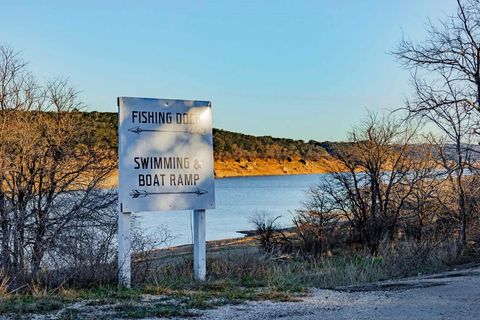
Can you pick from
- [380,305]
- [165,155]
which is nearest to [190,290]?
[165,155]

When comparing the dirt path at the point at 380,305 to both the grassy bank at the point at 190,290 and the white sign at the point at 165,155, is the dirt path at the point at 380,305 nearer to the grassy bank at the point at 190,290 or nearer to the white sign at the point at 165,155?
the grassy bank at the point at 190,290

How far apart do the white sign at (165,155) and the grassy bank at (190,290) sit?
4.36ft

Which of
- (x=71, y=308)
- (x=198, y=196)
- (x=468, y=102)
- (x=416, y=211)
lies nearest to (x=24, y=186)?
(x=198, y=196)

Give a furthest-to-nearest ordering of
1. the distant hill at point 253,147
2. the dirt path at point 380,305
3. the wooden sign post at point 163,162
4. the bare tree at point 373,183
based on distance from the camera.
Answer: the distant hill at point 253,147 < the bare tree at point 373,183 < the wooden sign post at point 163,162 < the dirt path at point 380,305

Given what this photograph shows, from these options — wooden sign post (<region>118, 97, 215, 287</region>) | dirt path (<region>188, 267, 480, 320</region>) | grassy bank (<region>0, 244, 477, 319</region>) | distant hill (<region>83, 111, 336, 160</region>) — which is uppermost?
distant hill (<region>83, 111, 336, 160</region>)

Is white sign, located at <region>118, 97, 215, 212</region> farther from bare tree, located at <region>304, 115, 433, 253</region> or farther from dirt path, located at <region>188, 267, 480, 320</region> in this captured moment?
bare tree, located at <region>304, 115, 433, 253</region>

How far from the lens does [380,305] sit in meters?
7.62

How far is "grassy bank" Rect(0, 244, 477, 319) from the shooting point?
6.81 meters

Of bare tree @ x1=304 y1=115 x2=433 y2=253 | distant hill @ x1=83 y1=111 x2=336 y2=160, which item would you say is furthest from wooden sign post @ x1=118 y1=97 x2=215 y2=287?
distant hill @ x1=83 y1=111 x2=336 y2=160

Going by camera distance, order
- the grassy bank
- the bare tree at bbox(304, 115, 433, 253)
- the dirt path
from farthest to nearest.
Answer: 1. the bare tree at bbox(304, 115, 433, 253)
2. the dirt path
3. the grassy bank

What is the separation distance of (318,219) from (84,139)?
10341 mm

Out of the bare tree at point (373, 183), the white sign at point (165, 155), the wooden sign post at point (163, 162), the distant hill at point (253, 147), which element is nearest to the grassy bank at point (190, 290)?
the wooden sign post at point (163, 162)

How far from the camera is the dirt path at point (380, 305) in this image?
6.95 metres

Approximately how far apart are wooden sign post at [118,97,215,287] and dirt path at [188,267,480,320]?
2.31 m
